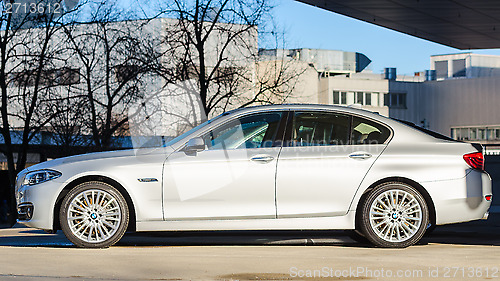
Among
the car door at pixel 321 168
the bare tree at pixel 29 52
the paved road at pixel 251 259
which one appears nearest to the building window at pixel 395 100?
the bare tree at pixel 29 52

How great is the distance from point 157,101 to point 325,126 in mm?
17040

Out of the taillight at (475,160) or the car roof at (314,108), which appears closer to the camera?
the taillight at (475,160)

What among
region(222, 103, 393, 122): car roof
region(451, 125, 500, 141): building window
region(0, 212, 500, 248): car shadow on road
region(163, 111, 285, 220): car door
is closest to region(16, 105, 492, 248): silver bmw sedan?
region(163, 111, 285, 220): car door

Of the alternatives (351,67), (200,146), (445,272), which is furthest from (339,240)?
(351,67)

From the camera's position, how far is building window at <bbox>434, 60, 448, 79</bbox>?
4165 inches

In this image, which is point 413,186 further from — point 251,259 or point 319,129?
point 251,259

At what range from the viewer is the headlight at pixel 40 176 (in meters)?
8.46

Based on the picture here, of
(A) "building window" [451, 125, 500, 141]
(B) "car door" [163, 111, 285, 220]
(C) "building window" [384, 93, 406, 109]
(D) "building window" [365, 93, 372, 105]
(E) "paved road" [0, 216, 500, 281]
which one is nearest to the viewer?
(E) "paved road" [0, 216, 500, 281]

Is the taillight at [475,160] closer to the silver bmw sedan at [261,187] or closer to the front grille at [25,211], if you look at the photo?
the silver bmw sedan at [261,187]

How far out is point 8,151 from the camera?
24156 mm

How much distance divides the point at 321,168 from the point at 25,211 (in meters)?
3.11

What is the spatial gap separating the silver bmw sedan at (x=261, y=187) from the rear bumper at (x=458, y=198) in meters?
0.01

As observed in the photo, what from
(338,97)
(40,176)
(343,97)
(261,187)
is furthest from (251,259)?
(343,97)

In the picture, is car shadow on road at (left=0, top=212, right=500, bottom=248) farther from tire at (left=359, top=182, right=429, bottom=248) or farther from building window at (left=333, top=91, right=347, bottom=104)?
building window at (left=333, top=91, right=347, bottom=104)
